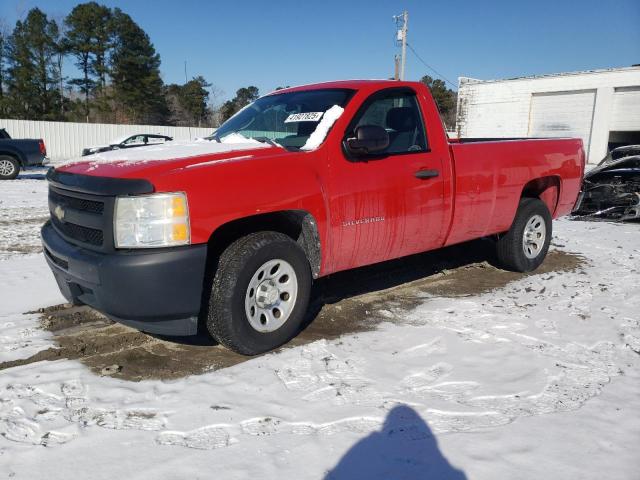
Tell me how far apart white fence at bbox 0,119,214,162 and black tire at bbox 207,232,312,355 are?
26096 mm

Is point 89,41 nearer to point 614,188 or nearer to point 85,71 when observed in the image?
point 85,71

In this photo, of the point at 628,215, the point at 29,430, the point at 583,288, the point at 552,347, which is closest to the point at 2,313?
the point at 29,430

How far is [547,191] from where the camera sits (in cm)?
592

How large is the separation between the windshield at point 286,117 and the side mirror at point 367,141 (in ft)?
A: 1.14

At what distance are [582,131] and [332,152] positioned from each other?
3041 cm

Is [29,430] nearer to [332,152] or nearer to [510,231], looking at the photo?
[332,152]

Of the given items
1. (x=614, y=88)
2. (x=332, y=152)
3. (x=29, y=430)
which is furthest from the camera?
(x=614, y=88)

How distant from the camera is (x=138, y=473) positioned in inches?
88.6

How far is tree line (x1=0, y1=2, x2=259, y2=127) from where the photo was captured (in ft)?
128

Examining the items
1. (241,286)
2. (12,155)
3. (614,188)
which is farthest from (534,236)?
(12,155)

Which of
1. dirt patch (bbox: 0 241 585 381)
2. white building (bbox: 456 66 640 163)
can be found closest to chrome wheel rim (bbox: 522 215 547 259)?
dirt patch (bbox: 0 241 585 381)

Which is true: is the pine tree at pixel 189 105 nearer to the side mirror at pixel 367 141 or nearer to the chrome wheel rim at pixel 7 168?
the chrome wheel rim at pixel 7 168

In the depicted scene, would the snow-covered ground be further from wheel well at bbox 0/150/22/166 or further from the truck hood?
wheel well at bbox 0/150/22/166

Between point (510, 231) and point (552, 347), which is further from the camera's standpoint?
point (510, 231)
